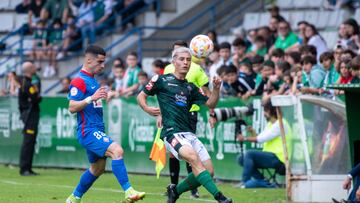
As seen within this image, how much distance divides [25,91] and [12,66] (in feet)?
26.5

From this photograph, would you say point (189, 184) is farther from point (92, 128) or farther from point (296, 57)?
point (296, 57)

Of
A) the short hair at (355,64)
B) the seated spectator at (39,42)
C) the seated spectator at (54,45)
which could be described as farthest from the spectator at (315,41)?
the seated spectator at (39,42)

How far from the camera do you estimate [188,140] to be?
1345 centimetres

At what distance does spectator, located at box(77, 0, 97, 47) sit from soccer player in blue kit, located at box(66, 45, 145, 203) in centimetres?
1488

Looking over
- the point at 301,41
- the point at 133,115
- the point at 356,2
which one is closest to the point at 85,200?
the point at 133,115

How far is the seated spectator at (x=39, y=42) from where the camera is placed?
29.3m

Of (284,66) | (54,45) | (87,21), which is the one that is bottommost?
(284,66)

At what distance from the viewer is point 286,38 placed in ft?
72.2

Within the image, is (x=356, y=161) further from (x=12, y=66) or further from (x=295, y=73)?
(x=12, y=66)

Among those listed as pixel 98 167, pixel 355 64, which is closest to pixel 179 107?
pixel 98 167

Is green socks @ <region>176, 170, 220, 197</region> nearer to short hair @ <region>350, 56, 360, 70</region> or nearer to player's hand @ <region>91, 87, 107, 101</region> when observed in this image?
player's hand @ <region>91, 87, 107, 101</region>

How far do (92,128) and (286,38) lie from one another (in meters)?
8.96

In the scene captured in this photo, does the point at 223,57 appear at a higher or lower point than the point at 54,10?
lower

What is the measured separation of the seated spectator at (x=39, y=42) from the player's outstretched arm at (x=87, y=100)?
1565 cm
